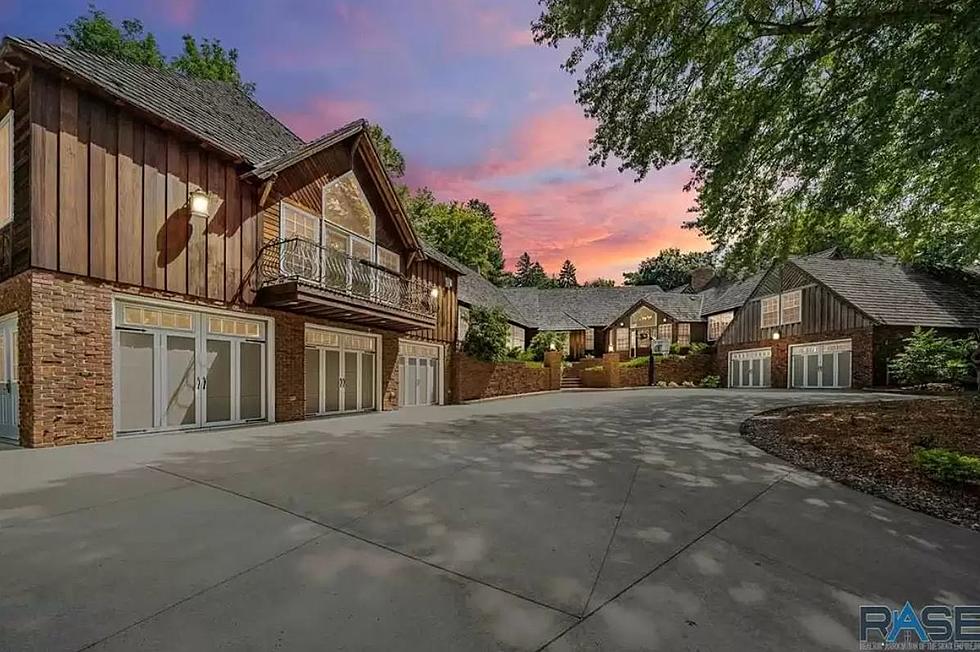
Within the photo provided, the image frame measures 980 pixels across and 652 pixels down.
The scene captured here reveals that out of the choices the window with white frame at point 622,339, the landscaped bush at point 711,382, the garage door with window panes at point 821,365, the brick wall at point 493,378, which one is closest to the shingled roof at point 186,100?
the brick wall at point 493,378

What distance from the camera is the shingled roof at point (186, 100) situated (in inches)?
304

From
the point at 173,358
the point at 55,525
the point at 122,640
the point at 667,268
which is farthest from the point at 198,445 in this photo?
the point at 667,268

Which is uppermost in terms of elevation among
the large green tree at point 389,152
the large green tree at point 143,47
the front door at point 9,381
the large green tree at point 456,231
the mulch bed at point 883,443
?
the large green tree at point 143,47

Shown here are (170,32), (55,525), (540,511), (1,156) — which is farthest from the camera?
(170,32)

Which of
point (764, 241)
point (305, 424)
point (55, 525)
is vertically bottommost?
point (305, 424)

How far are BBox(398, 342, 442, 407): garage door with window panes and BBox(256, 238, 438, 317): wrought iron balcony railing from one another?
177cm

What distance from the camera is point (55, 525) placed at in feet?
12.4

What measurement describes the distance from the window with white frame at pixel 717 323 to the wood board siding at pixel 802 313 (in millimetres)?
3505

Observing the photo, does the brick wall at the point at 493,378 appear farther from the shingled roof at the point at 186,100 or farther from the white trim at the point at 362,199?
the shingled roof at the point at 186,100

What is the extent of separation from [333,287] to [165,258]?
3.69 m

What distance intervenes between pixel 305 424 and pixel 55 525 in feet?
22.1

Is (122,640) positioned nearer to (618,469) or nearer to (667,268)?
(618,469)

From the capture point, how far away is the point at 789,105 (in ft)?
26.0

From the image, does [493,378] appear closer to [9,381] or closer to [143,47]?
[9,381]
